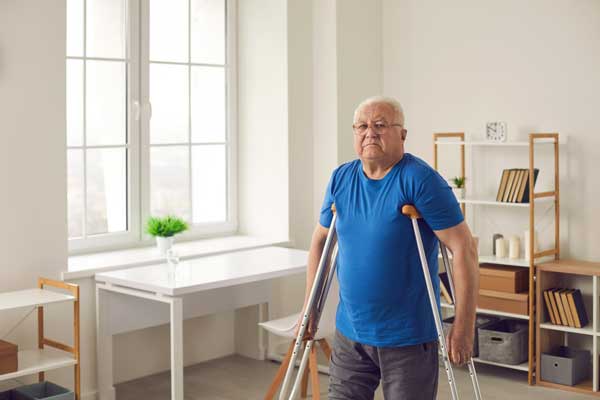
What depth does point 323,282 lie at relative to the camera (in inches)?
113

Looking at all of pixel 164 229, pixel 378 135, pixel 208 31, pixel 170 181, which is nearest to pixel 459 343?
pixel 378 135

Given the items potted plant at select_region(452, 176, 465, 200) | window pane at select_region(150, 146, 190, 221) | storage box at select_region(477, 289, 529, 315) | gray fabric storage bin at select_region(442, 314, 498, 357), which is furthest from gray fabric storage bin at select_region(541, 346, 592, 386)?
window pane at select_region(150, 146, 190, 221)

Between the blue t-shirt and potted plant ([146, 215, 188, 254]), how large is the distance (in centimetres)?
223

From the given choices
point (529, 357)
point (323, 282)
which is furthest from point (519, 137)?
point (323, 282)

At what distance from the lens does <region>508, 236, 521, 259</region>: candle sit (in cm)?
482

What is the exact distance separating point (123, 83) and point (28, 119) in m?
0.93

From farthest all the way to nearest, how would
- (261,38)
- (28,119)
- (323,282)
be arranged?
1. (261,38)
2. (28,119)
3. (323,282)

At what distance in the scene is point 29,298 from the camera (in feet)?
12.2

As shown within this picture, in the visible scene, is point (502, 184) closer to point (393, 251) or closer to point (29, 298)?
point (393, 251)

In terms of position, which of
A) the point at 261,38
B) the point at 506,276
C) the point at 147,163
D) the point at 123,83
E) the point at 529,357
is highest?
the point at 261,38

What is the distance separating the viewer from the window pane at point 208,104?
208 inches

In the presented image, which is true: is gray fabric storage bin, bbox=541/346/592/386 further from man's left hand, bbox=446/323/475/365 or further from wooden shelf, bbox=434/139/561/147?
man's left hand, bbox=446/323/475/365

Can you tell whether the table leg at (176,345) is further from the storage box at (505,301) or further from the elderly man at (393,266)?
the storage box at (505,301)

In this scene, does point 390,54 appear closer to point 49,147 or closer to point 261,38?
point 261,38
